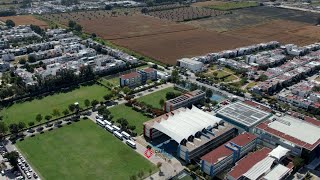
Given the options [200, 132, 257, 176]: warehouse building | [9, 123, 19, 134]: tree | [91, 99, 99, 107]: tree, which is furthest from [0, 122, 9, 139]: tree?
[200, 132, 257, 176]: warehouse building

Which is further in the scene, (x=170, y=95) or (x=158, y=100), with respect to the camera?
(x=158, y=100)

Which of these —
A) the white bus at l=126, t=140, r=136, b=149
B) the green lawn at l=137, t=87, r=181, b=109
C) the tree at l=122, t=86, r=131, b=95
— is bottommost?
the white bus at l=126, t=140, r=136, b=149

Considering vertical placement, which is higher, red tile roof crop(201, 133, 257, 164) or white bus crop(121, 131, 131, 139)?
red tile roof crop(201, 133, 257, 164)

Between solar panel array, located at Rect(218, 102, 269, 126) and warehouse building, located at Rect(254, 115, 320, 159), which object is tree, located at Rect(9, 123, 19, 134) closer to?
solar panel array, located at Rect(218, 102, 269, 126)

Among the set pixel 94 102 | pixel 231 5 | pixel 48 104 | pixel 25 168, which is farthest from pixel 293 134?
pixel 231 5

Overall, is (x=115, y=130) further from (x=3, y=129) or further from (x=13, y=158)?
(x=3, y=129)

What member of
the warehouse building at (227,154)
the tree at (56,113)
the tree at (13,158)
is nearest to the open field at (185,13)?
the tree at (56,113)

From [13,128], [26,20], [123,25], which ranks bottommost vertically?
[13,128]
